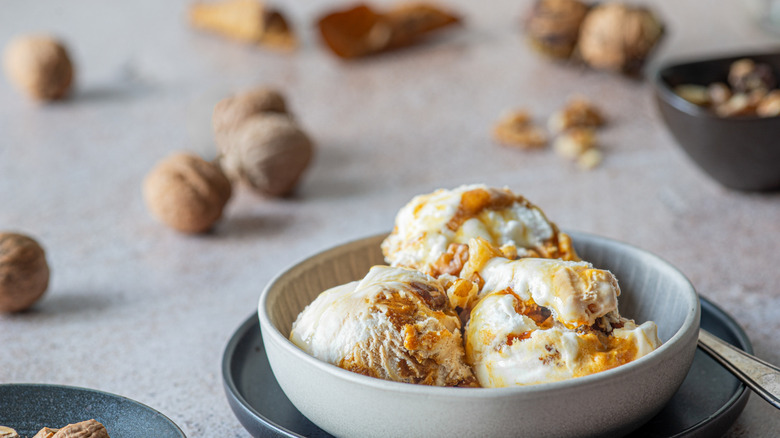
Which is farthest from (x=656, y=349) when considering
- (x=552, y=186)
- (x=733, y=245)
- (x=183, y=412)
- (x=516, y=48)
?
(x=516, y=48)

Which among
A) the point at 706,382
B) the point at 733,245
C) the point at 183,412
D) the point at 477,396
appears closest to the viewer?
the point at 477,396

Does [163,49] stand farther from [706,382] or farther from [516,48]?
[706,382]

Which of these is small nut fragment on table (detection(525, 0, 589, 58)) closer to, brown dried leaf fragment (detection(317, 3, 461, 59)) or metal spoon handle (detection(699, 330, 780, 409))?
brown dried leaf fragment (detection(317, 3, 461, 59))

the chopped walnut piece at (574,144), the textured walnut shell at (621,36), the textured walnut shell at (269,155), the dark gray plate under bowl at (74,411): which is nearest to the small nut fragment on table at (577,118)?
the chopped walnut piece at (574,144)

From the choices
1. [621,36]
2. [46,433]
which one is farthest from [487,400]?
[621,36]

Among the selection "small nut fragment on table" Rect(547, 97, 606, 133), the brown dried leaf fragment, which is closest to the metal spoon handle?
"small nut fragment on table" Rect(547, 97, 606, 133)

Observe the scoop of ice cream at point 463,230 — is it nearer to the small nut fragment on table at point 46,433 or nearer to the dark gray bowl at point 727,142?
the small nut fragment on table at point 46,433
